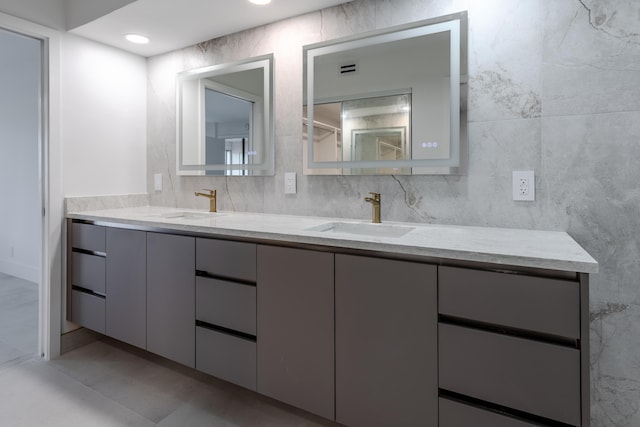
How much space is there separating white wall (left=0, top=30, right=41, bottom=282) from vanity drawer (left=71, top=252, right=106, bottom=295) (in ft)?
6.67

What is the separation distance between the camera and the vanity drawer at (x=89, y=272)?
7.25ft

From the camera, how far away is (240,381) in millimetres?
1650

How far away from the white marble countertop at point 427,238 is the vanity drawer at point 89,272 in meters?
0.30

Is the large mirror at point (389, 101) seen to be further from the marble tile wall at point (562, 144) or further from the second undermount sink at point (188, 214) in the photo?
the second undermount sink at point (188, 214)

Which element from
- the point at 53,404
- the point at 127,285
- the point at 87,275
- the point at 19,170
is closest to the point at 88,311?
the point at 87,275

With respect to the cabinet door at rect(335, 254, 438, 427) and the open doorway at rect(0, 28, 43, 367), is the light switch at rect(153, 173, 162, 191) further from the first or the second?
the cabinet door at rect(335, 254, 438, 427)

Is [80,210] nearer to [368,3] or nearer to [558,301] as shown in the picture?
[368,3]

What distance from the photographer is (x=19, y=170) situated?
4.07m

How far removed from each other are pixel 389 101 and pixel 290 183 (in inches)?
28.9

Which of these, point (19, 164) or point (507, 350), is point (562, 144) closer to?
point (507, 350)

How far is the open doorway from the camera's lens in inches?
149

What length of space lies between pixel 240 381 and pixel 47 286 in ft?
5.06

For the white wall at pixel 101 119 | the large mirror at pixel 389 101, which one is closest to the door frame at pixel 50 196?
the white wall at pixel 101 119

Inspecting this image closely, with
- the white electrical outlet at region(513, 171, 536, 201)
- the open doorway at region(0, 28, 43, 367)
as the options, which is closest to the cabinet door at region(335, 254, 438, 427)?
the white electrical outlet at region(513, 171, 536, 201)
